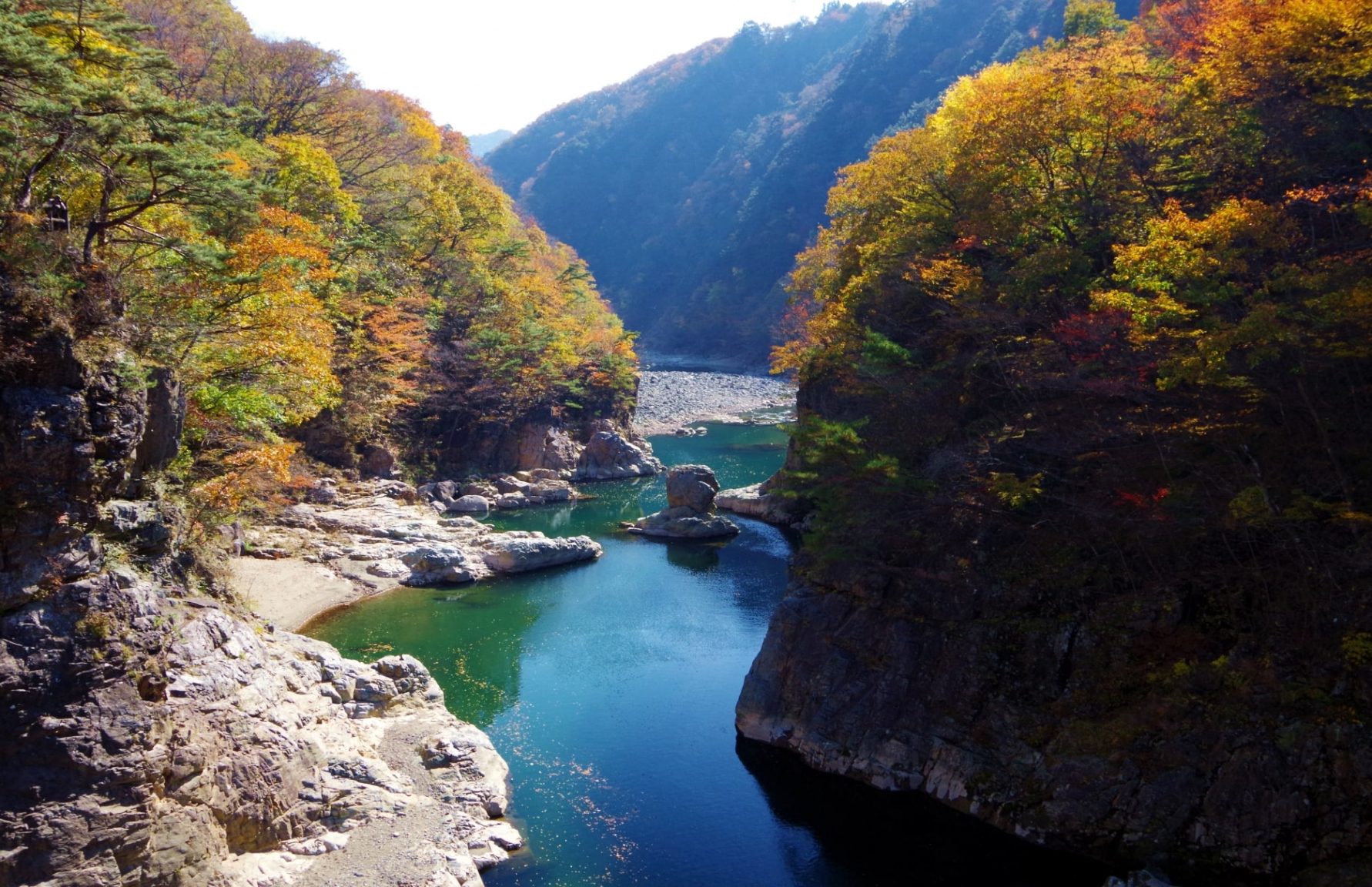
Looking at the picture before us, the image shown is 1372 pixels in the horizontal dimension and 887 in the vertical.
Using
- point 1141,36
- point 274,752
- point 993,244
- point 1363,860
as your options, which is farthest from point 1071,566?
point 1141,36

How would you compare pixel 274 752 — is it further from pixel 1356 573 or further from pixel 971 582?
pixel 1356 573

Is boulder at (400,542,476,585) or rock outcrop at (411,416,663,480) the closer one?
boulder at (400,542,476,585)

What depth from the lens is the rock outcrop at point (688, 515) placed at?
107ft

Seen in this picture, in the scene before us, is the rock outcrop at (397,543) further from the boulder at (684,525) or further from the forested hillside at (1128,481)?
the forested hillside at (1128,481)

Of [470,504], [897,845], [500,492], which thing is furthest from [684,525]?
[897,845]

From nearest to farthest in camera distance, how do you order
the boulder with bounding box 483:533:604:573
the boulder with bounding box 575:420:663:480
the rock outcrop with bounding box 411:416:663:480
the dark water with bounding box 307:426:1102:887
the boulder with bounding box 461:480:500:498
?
the dark water with bounding box 307:426:1102:887 → the boulder with bounding box 483:533:604:573 → the boulder with bounding box 461:480:500:498 → the rock outcrop with bounding box 411:416:663:480 → the boulder with bounding box 575:420:663:480

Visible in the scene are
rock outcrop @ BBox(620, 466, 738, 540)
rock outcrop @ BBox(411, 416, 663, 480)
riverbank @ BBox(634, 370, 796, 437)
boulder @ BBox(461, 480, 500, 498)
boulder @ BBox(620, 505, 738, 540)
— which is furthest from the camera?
riverbank @ BBox(634, 370, 796, 437)

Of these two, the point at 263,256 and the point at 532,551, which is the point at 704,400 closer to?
the point at 532,551

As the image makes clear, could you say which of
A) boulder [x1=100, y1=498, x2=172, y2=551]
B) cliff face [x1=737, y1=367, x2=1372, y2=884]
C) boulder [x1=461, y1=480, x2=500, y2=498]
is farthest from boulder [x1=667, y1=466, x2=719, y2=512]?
boulder [x1=100, y1=498, x2=172, y2=551]

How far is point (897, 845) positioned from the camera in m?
14.5

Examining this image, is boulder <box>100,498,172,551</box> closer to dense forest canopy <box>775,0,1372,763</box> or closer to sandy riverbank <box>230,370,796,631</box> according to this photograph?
sandy riverbank <box>230,370,796,631</box>

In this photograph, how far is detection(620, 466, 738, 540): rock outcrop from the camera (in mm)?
32656

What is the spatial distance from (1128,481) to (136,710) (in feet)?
49.6

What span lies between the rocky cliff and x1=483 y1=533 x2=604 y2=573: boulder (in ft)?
44.7
